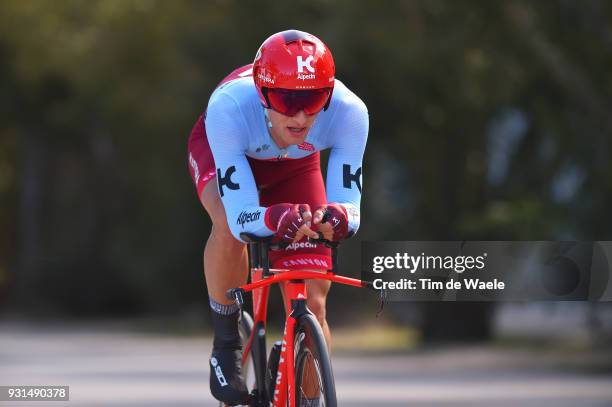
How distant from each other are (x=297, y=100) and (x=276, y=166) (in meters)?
0.80

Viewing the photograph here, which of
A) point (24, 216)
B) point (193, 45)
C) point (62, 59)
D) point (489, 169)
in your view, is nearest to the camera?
point (489, 169)

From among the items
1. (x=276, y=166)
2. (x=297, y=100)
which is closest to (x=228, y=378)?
(x=276, y=166)

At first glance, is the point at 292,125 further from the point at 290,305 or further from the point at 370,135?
the point at 370,135

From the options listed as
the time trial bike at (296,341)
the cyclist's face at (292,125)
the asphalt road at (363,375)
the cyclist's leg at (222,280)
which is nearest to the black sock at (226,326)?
the cyclist's leg at (222,280)

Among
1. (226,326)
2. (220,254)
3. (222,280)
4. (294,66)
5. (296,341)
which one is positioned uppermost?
(294,66)

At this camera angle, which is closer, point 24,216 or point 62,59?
point 62,59

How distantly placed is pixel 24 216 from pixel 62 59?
6.62 metres

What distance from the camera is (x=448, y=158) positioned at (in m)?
19.4

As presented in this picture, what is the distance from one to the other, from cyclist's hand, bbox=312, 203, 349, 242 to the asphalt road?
5112 mm

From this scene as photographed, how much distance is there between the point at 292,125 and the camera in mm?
5652

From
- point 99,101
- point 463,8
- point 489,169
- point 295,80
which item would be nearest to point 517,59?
point 463,8

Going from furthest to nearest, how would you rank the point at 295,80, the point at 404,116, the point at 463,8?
the point at 404,116, the point at 463,8, the point at 295,80

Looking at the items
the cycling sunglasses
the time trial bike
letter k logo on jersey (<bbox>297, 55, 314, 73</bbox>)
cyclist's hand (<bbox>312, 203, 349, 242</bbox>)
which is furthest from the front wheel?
letter k logo on jersey (<bbox>297, 55, 314, 73</bbox>)

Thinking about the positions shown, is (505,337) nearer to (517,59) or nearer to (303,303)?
(517,59)
